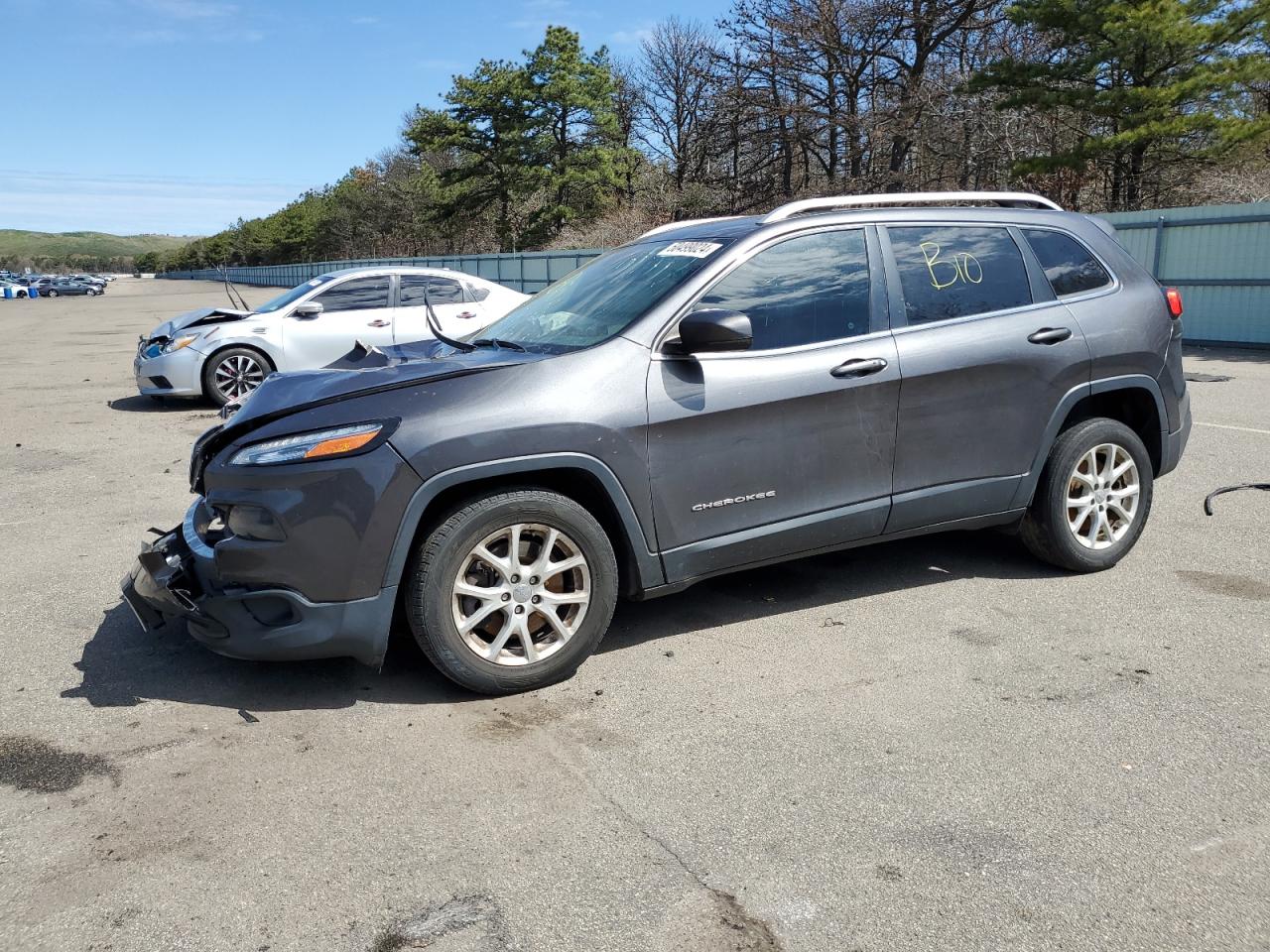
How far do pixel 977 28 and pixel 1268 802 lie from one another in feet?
111

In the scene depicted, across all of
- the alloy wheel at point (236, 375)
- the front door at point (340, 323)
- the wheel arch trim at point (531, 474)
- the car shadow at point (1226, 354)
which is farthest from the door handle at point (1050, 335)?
the car shadow at point (1226, 354)

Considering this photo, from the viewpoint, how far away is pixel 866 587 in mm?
5152

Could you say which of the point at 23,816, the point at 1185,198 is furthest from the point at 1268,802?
the point at 1185,198

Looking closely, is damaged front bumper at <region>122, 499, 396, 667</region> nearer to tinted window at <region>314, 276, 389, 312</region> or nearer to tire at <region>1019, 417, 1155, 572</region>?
tire at <region>1019, 417, 1155, 572</region>

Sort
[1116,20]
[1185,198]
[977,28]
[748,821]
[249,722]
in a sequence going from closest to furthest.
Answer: [748,821] < [249,722] < [1116,20] < [1185,198] < [977,28]

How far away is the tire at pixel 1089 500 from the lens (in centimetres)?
504

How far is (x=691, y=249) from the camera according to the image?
182 inches

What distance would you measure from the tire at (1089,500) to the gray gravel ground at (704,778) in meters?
0.16

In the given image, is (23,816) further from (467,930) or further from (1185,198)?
(1185,198)

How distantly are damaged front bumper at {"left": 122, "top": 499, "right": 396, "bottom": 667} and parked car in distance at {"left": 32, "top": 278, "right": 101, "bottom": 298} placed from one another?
8774 cm

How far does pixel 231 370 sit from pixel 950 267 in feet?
30.5

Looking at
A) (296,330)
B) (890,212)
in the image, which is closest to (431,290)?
(296,330)

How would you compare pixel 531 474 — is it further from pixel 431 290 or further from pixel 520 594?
pixel 431 290

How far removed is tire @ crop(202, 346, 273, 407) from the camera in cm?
1177
